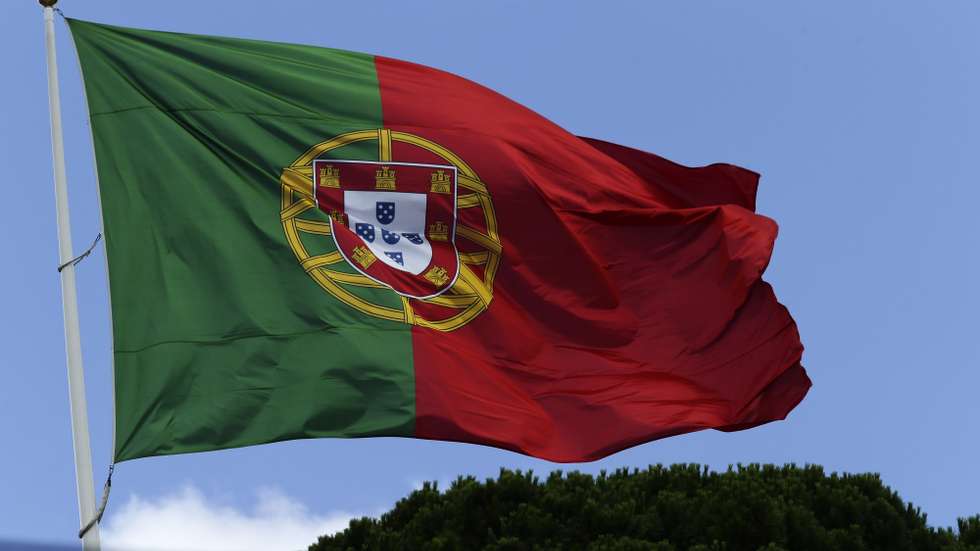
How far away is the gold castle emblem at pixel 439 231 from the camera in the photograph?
58.9 feet

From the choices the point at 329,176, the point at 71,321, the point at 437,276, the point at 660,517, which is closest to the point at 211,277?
the point at 71,321

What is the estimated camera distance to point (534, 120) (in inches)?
776

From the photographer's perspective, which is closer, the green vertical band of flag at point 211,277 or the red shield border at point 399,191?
the green vertical band of flag at point 211,277

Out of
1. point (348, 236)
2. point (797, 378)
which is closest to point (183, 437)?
point (348, 236)

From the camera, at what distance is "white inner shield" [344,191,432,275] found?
17578 mm

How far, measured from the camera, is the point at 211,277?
1652cm

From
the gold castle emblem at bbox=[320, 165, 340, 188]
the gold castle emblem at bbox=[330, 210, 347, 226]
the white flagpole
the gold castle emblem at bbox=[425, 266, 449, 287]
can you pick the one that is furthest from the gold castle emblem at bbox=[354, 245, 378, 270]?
the white flagpole

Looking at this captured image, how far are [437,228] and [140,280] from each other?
10.2 feet

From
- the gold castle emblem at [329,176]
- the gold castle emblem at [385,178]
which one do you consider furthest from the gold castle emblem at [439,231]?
the gold castle emblem at [329,176]

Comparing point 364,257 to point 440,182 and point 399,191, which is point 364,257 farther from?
point 440,182

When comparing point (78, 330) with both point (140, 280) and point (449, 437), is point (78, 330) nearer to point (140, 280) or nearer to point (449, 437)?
point (140, 280)

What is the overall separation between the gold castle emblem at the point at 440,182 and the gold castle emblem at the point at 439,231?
1.13 ft

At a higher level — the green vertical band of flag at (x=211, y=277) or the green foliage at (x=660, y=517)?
the green vertical band of flag at (x=211, y=277)

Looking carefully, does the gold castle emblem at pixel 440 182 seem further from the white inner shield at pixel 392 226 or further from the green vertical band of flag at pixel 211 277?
the green vertical band of flag at pixel 211 277
